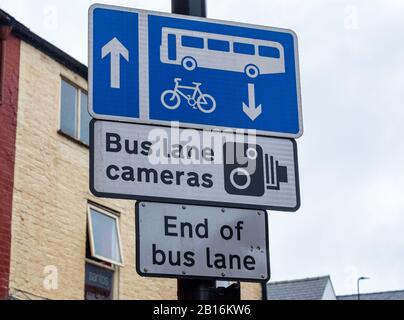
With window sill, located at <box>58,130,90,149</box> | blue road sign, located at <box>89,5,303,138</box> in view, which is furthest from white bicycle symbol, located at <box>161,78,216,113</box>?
window sill, located at <box>58,130,90,149</box>

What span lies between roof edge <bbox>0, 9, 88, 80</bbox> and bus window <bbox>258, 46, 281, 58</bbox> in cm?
1173

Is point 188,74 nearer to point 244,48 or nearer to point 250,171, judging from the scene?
point 244,48

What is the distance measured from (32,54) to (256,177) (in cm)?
1269

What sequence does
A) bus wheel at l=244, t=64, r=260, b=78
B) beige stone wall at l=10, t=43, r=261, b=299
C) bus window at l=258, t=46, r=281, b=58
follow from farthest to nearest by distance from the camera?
beige stone wall at l=10, t=43, r=261, b=299, bus window at l=258, t=46, r=281, b=58, bus wheel at l=244, t=64, r=260, b=78

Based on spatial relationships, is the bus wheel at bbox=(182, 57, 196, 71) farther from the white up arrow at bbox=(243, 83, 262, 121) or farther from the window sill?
the window sill

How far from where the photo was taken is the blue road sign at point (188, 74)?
4125 millimetres

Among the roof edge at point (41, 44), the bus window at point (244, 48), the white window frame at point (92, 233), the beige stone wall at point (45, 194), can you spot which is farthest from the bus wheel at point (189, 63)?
the white window frame at point (92, 233)

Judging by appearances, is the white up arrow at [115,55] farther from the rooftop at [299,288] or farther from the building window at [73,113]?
the rooftop at [299,288]

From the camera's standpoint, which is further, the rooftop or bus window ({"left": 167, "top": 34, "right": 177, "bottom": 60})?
the rooftop

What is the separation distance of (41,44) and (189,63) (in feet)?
40.9

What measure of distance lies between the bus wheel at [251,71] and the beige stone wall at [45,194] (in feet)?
36.6

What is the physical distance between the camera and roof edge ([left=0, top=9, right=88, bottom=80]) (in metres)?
15.5

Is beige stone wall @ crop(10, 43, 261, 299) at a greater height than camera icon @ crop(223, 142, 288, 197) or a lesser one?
greater

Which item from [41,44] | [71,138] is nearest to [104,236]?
[71,138]
